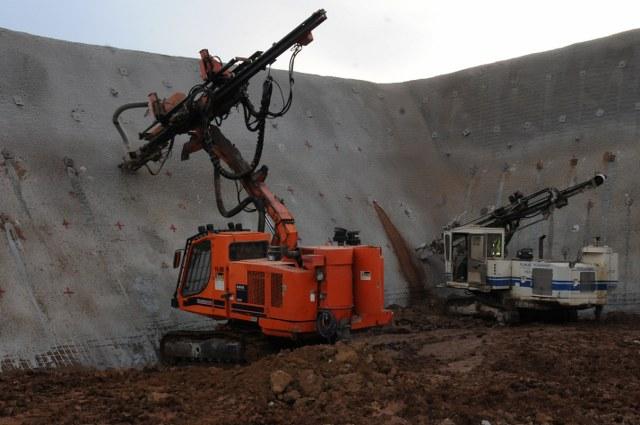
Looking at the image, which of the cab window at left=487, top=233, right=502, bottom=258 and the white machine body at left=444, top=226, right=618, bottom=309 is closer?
the white machine body at left=444, top=226, right=618, bottom=309

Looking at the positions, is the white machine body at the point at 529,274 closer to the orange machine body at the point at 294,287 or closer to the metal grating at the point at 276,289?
the orange machine body at the point at 294,287

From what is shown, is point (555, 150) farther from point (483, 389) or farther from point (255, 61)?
point (483, 389)

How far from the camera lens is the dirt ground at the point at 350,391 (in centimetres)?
771

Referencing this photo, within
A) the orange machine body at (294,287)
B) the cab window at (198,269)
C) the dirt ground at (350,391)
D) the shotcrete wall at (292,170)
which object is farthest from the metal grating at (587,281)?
the cab window at (198,269)

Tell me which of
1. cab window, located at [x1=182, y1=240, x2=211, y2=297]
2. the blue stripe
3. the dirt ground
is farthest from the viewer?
the blue stripe

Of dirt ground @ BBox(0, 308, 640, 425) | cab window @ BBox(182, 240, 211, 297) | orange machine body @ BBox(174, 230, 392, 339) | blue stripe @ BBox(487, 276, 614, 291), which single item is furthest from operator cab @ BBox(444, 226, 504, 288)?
cab window @ BBox(182, 240, 211, 297)

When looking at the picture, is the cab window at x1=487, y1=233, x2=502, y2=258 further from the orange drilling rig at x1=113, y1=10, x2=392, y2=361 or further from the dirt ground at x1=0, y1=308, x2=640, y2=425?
the orange drilling rig at x1=113, y1=10, x2=392, y2=361

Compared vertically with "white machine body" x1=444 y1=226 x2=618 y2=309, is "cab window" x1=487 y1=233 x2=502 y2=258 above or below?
above

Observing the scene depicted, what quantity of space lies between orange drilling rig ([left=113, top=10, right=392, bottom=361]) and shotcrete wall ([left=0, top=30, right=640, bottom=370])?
105 inches

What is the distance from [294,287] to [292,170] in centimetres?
1182

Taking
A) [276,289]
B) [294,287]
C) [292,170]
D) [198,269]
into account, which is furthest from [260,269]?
[292,170]

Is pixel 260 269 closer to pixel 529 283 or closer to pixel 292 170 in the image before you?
pixel 529 283

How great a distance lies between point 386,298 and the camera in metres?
20.2

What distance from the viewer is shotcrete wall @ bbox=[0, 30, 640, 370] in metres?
13.6
